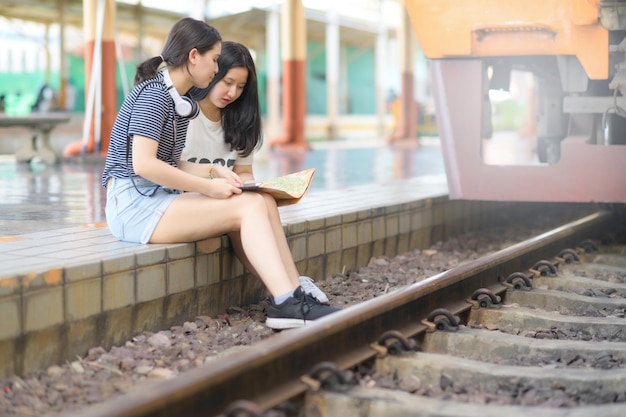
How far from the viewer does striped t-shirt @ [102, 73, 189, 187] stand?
342cm

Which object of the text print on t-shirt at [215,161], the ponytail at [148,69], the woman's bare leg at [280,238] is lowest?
the woman's bare leg at [280,238]

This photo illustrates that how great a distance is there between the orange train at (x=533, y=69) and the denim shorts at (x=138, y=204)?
2.33m

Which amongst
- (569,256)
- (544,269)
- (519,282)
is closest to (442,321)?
(519,282)

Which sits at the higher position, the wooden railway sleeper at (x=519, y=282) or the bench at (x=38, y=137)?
the bench at (x=38, y=137)

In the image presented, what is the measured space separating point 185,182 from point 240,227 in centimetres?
30

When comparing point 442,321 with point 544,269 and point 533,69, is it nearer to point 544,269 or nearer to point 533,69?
point 544,269

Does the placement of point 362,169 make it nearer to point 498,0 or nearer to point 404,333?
point 498,0

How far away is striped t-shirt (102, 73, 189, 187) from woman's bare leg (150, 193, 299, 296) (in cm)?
24

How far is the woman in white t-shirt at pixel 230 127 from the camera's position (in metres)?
3.74

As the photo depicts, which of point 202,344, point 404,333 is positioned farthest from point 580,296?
point 202,344

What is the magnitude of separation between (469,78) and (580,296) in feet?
6.07

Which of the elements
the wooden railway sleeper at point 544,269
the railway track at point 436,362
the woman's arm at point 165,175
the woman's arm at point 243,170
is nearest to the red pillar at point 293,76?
the wooden railway sleeper at point 544,269

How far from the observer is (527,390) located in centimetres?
265

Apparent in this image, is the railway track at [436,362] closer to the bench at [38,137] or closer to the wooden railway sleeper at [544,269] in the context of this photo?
the wooden railway sleeper at [544,269]
